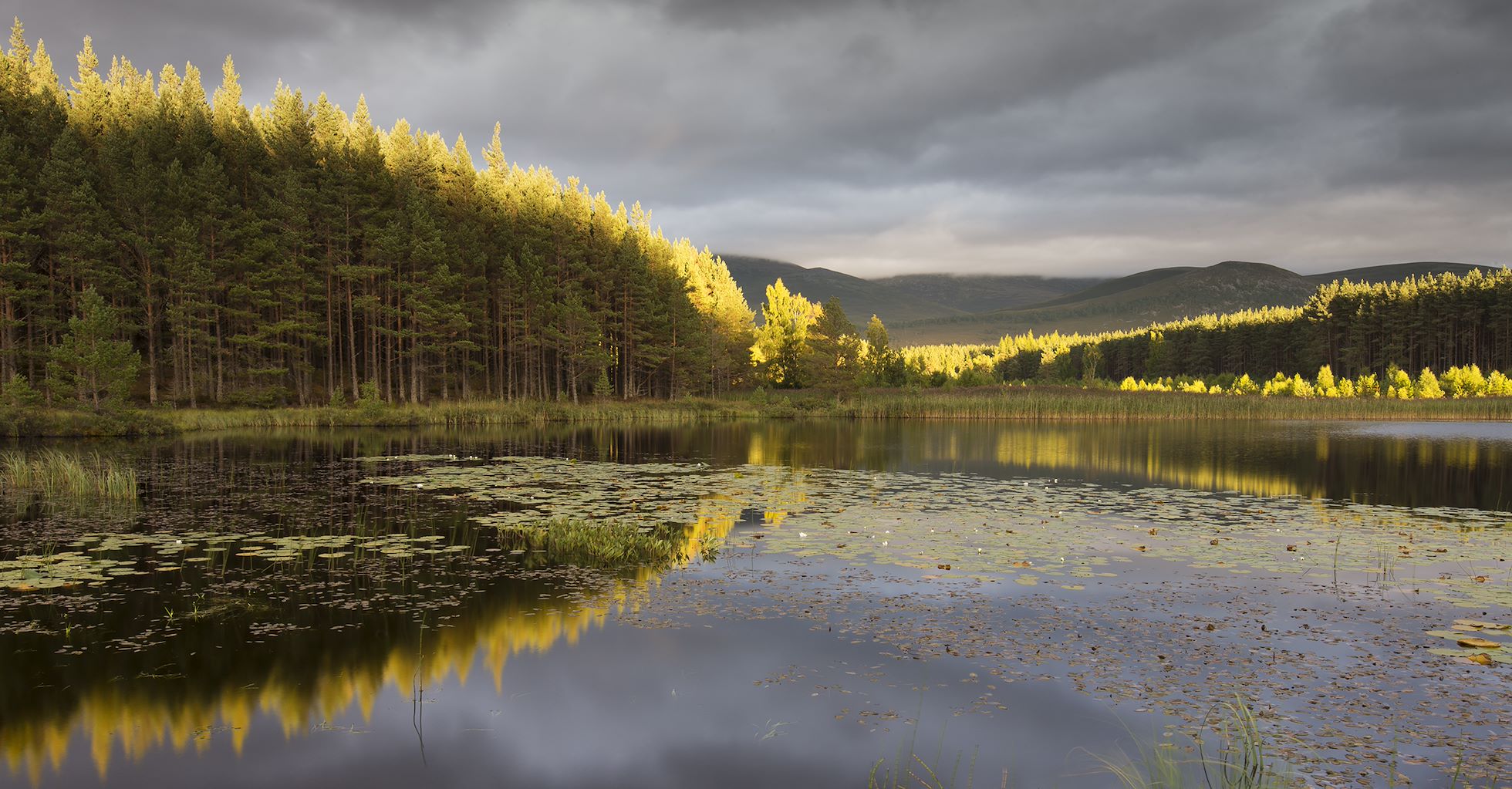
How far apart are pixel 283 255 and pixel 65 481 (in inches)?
1454

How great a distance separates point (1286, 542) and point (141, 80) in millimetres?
82473

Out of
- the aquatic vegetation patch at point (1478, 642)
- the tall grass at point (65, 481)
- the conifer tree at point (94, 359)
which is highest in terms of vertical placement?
the conifer tree at point (94, 359)

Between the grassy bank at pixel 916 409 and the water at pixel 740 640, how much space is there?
3239 cm

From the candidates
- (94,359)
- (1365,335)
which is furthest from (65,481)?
(1365,335)

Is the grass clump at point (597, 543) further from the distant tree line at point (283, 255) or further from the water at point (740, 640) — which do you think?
the distant tree line at point (283, 255)

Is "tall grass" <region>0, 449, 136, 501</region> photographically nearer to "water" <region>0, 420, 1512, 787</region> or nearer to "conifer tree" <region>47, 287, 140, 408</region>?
"water" <region>0, 420, 1512, 787</region>

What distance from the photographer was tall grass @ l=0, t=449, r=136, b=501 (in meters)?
20.4

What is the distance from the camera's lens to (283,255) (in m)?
54.4

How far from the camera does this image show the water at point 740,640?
23.4 feet

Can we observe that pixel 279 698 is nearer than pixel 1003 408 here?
Yes

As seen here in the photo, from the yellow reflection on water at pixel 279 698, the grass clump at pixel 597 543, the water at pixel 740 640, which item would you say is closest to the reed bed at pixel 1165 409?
the water at pixel 740 640

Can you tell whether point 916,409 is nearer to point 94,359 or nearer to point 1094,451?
point 1094,451

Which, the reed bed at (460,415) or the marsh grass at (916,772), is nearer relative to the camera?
the marsh grass at (916,772)

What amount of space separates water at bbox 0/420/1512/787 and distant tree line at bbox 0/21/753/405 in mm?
35155
